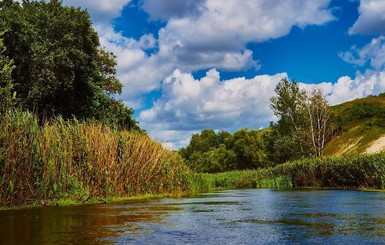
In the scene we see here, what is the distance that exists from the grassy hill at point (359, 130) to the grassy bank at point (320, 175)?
2478 centimetres

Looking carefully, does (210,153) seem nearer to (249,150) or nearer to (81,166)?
(249,150)

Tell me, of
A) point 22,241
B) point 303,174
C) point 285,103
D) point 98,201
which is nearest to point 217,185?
point 303,174

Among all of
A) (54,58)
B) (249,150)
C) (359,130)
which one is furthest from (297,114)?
(54,58)

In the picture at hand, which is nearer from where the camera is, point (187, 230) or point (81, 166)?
point (187, 230)

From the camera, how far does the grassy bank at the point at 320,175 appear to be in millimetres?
26698

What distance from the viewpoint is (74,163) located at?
50.1 ft

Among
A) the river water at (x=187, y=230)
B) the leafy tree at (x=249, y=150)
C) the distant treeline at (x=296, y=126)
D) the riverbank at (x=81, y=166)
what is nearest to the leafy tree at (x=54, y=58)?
the riverbank at (x=81, y=166)

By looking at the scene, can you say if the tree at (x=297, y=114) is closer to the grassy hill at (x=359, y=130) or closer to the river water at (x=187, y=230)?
the grassy hill at (x=359, y=130)

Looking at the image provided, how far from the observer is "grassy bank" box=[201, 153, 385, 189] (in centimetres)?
2670

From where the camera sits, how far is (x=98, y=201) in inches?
600

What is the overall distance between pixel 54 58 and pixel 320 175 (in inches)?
804

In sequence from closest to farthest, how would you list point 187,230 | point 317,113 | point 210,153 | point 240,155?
point 187,230 → point 317,113 → point 240,155 → point 210,153

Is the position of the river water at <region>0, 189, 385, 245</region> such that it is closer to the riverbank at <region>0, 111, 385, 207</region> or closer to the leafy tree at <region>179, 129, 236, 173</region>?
the riverbank at <region>0, 111, 385, 207</region>

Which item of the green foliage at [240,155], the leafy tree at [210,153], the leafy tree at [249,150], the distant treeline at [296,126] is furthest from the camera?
the leafy tree at [210,153]
